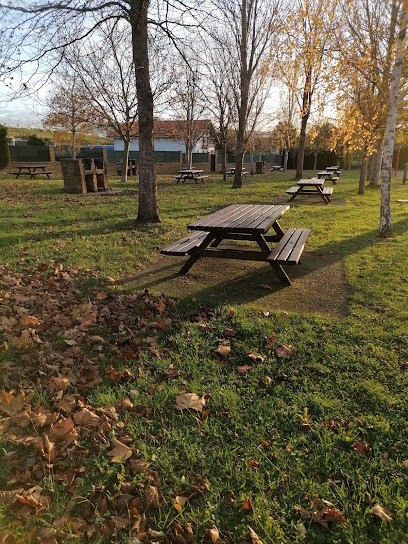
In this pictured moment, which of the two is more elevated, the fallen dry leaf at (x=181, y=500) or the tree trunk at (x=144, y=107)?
the tree trunk at (x=144, y=107)

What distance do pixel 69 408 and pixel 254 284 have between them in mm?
2981

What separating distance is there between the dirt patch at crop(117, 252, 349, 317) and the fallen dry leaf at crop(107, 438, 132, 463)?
2.27 metres

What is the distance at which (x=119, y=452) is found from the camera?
7.42ft

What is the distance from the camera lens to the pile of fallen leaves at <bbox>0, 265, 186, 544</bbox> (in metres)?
1.90

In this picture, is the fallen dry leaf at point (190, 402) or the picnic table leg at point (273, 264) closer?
the fallen dry leaf at point (190, 402)

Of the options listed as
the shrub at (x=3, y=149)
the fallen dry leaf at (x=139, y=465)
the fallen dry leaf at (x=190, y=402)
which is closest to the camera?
the fallen dry leaf at (x=139, y=465)

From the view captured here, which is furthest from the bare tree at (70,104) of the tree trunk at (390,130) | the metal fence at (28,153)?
the tree trunk at (390,130)

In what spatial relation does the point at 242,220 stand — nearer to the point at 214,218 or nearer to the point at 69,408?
the point at 214,218

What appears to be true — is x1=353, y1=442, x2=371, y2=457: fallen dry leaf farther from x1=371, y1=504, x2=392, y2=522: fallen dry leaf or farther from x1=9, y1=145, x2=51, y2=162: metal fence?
x1=9, y1=145, x2=51, y2=162: metal fence

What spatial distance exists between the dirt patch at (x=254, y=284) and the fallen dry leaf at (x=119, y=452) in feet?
7.43

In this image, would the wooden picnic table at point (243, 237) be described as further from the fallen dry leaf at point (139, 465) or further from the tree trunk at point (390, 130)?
the fallen dry leaf at point (139, 465)

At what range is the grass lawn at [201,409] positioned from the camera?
6.22 ft

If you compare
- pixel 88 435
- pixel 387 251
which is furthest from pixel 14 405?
pixel 387 251

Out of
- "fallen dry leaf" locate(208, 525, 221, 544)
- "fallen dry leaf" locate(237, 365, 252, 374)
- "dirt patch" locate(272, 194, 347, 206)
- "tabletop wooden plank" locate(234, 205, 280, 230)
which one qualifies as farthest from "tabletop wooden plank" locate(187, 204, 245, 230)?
"dirt patch" locate(272, 194, 347, 206)
